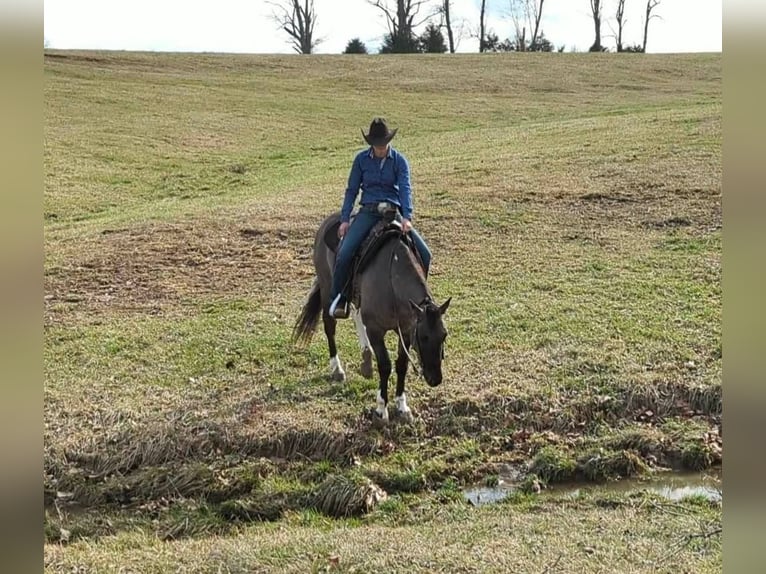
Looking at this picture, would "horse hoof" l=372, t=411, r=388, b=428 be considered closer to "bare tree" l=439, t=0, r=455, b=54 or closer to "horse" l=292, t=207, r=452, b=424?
"horse" l=292, t=207, r=452, b=424

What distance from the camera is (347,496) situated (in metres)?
5.65

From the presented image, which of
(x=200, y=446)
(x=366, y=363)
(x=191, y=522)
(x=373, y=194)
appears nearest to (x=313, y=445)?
(x=200, y=446)

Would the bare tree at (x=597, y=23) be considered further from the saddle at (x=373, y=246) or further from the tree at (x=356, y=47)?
the saddle at (x=373, y=246)

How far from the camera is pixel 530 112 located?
98.5ft

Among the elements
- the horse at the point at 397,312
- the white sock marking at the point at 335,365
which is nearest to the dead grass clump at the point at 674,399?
the horse at the point at 397,312

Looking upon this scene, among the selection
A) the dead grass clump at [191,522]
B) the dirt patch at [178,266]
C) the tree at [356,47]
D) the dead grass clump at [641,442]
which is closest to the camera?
the dead grass clump at [191,522]

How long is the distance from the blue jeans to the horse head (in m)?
1.04

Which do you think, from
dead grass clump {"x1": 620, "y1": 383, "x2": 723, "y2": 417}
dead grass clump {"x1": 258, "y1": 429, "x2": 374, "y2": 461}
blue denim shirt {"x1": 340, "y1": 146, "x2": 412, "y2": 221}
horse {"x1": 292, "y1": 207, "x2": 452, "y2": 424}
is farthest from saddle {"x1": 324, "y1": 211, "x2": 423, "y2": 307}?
dead grass clump {"x1": 620, "y1": 383, "x2": 723, "y2": 417}

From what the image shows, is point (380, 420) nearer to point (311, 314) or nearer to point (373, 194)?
point (311, 314)

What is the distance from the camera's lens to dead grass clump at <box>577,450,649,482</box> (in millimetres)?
6078

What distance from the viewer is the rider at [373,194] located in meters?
6.67

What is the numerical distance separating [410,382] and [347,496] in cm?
212

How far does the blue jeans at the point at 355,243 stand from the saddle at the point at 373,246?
40 mm
